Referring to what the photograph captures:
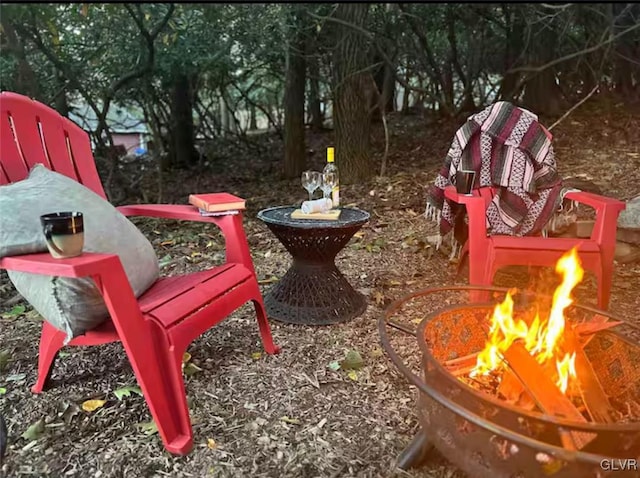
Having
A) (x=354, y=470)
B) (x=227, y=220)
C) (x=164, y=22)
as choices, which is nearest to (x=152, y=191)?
(x=164, y=22)

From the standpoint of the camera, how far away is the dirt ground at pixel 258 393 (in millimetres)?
1657

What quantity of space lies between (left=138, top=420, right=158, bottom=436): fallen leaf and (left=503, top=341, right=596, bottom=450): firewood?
1.15m

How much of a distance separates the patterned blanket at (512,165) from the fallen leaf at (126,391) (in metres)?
1.90

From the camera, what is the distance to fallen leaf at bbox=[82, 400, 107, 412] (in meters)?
1.90

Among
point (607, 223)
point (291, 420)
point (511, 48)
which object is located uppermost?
point (511, 48)

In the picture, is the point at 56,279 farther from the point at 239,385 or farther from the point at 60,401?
the point at 239,385

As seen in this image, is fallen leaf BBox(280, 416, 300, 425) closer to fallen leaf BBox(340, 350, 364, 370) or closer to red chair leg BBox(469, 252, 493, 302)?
fallen leaf BBox(340, 350, 364, 370)

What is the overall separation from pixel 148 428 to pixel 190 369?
1.23ft

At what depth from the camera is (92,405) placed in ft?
6.29

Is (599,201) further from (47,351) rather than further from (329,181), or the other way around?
(47,351)

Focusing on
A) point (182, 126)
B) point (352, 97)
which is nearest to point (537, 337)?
point (352, 97)

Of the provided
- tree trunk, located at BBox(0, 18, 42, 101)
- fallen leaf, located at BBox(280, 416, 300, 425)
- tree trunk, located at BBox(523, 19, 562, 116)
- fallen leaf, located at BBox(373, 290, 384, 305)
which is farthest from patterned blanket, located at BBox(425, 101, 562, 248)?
tree trunk, located at BBox(523, 19, 562, 116)

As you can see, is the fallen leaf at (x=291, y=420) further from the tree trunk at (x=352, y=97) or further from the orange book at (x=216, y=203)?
the tree trunk at (x=352, y=97)

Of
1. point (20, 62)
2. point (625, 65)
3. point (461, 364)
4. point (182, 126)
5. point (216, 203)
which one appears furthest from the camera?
point (182, 126)
